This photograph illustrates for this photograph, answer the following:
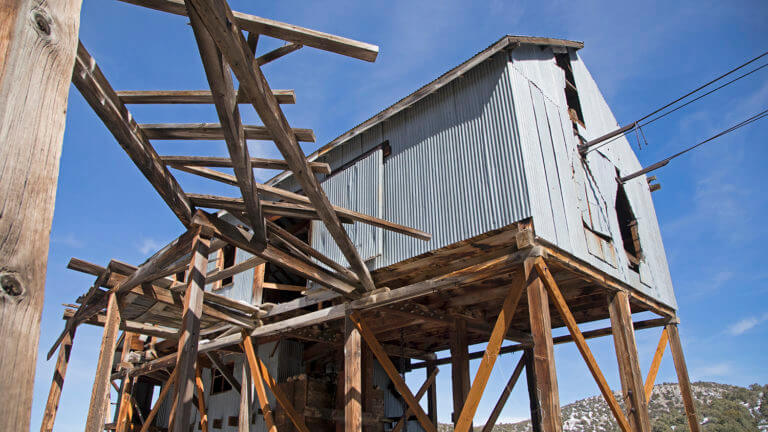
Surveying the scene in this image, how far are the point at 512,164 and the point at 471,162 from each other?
0.91m

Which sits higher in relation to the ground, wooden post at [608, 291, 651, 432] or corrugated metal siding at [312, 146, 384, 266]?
corrugated metal siding at [312, 146, 384, 266]

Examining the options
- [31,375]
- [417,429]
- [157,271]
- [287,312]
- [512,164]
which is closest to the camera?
[31,375]

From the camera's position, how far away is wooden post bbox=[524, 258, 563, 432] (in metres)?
6.85

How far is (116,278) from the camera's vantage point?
29.3 feet

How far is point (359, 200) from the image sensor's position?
37.5 feet

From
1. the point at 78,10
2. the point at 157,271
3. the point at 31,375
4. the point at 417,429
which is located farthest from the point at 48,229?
the point at 417,429

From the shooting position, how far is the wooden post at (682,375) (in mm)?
10656

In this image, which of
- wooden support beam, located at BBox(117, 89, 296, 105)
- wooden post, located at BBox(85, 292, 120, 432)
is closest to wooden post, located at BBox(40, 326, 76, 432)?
wooden post, located at BBox(85, 292, 120, 432)

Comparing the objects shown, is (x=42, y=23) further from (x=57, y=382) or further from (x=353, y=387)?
(x=57, y=382)

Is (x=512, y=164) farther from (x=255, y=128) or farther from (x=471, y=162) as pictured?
(x=255, y=128)

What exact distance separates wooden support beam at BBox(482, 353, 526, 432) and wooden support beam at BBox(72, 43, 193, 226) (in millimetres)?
8478

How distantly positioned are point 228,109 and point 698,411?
34982 millimetres

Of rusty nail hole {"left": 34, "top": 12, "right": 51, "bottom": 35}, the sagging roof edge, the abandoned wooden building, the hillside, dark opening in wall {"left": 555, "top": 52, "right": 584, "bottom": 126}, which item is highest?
dark opening in wall {"left": 555, "top": 52, "right": 584, "bottom": 126}

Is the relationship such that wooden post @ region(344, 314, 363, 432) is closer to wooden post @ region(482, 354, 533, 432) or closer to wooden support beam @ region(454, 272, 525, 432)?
wooden support beam @ region(454, 272, 525, 432)
